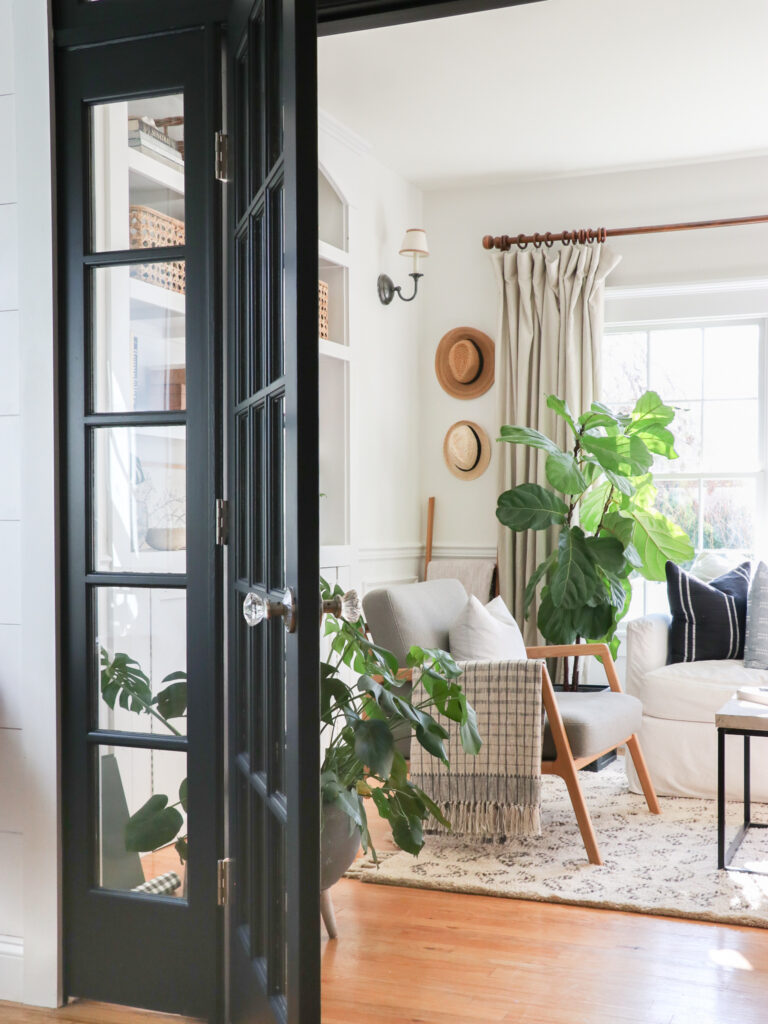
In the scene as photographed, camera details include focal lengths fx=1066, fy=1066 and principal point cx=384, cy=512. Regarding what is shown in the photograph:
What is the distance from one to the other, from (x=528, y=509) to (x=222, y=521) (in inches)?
105

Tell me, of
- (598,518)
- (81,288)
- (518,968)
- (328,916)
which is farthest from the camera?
(598,518)

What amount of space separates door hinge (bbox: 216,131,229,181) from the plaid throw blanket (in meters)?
1.72

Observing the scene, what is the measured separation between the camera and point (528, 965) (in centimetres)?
265

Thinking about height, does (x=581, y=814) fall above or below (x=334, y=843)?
below

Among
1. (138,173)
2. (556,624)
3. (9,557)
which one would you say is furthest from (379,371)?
(9,557)

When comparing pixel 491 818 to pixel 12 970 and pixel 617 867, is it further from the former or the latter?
pixel 12 970

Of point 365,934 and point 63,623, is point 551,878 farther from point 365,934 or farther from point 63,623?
point 63,623

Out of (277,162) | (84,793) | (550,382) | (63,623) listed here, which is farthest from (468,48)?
(84,793)

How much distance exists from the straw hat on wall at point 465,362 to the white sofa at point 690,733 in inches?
76.4

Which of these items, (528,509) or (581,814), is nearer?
(581,814)

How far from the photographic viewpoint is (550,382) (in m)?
5.45

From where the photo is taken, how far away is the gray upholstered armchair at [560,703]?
3.45m

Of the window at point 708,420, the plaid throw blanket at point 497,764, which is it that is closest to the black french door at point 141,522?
the plaid throw blanket at point 497,764

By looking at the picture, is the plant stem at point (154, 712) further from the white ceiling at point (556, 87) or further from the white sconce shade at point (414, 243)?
the white sconce shade at point (414, 243)
